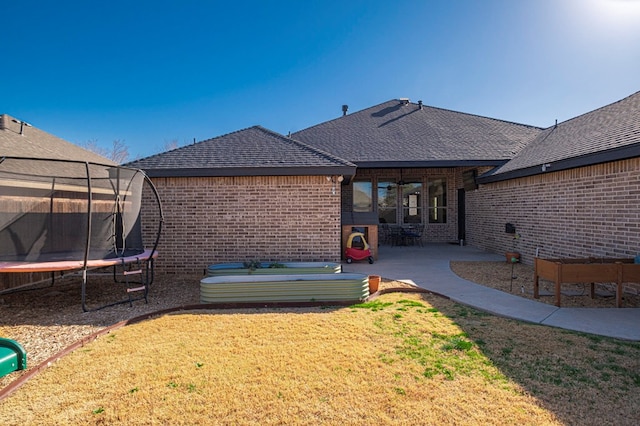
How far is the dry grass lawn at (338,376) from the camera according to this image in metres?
2.58

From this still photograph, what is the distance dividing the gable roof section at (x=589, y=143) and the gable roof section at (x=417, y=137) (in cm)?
140

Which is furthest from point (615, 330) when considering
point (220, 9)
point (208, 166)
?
point (220, 9)

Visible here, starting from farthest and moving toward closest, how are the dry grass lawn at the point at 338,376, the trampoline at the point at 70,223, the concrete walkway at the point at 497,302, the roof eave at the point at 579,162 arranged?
the roof eave at the point at 579,162, the trampoline at the point at 70,223, the concrete walkway at the point at 497,302, the dry grass lawn at the point at 338,376

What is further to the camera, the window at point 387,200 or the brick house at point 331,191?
the window at point 387,200

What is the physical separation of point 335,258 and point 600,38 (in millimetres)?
9269

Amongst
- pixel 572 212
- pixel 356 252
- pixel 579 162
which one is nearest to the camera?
pixel 579 162

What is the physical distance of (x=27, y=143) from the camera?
30.9 ft

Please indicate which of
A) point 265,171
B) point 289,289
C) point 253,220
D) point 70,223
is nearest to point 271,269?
point 289,289

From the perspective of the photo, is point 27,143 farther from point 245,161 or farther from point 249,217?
point 249,217

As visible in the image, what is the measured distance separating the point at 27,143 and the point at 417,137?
539 inches

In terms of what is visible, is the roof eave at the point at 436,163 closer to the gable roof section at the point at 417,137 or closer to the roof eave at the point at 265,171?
the gable roof section at the point at 417,137

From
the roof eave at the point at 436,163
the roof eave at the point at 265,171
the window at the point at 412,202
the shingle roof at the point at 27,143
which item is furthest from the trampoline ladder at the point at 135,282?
the window at the point at 412,202

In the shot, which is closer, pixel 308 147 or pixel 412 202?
pixel 308 147

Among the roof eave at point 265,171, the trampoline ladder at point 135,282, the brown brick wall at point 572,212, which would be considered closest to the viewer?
the trampoline ladder at point 135,282
